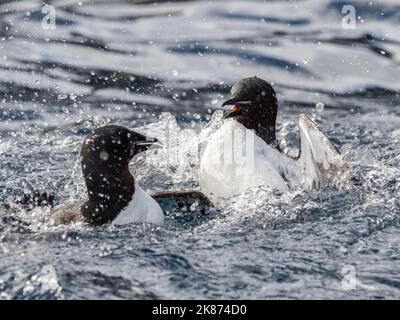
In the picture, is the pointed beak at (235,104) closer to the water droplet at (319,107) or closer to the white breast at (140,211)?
the white breast at (140,211)

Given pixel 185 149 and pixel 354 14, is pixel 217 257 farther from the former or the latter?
pixel 354 14

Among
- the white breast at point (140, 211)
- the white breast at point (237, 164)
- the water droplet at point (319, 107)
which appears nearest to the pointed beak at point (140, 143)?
the white breast at point (140, 211)

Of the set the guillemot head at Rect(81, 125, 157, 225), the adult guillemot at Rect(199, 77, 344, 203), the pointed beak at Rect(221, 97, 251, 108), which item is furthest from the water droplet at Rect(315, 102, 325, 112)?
the guillemot head at Rect(81, 125, 157, 225)

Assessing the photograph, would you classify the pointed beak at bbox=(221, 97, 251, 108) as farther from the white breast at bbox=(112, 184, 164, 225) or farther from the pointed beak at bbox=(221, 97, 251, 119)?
the white breast at bbox=(112, 184, 164, 225)

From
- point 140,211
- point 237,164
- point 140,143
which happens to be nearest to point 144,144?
point 140,143

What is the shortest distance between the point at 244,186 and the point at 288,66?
5.22m

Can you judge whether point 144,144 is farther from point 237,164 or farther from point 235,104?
point 235,104

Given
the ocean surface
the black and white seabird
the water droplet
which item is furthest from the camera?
the water droplet

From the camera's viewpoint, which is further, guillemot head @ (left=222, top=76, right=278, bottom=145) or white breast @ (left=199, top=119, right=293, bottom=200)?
guillemot head @ (left=222, top=76, right=278, bottom=145)

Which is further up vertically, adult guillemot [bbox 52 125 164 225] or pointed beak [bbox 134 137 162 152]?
pointed beak [bbox 134 137 162 152]

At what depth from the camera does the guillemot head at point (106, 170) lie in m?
7.71

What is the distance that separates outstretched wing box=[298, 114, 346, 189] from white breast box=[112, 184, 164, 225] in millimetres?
1553

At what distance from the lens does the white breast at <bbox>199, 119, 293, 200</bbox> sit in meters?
8.52
